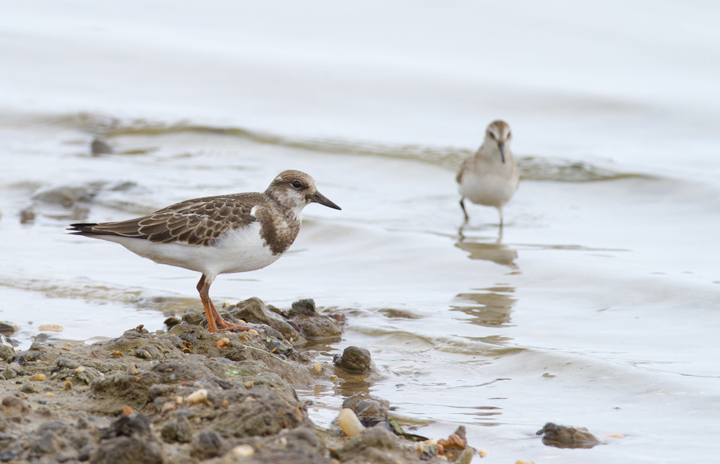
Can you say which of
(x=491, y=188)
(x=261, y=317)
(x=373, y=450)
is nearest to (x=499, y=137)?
(x=491, y=188)

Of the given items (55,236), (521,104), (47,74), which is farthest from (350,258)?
(47,74)

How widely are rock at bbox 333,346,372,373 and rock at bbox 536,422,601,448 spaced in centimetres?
139

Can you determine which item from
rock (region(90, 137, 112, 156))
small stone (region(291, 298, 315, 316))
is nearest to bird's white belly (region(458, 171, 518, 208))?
small stone (region(291, 298, 315, 316))

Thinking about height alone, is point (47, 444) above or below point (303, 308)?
above

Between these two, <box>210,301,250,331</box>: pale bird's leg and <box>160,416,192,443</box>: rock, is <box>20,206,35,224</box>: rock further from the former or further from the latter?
<box>160,416,192,443</box>: rock

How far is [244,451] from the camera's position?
3.04 meters

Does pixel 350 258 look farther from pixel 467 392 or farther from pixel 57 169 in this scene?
pixel 57 169

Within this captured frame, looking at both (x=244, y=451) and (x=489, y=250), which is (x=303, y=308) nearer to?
(x=244, y=451)

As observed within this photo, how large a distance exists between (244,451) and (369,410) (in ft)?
4.11

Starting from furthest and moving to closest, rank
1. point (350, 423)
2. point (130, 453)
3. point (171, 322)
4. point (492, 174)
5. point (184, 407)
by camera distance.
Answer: point (492, 174)
point (171, 322)
point (350, 423)
point (184, 407)
point (130, 453)

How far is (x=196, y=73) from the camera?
64.8 ft

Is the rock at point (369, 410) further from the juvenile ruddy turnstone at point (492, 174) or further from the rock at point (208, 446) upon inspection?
the juvenile ruddy turnstone at point (492, 174)

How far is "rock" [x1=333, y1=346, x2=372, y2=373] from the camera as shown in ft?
16.5

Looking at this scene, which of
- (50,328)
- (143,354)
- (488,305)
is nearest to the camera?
(143,354)
